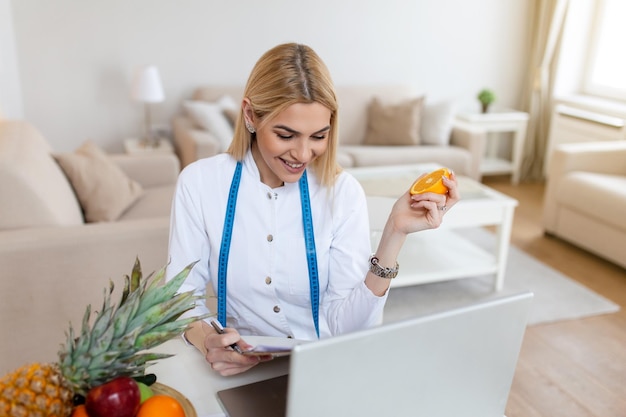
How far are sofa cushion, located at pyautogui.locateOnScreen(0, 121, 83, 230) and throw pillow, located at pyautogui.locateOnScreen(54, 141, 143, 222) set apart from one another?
157mm

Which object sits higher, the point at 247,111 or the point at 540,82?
the point at 247,111

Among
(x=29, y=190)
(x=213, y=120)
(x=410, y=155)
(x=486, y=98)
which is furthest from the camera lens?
(x=486, y=98)

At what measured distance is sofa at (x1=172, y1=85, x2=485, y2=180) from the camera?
409 centimetres

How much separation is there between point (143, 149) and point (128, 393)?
11.1 feet

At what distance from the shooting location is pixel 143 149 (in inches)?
156

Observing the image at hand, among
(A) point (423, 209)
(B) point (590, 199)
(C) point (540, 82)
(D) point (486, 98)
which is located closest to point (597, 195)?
(B) point (590, 199)

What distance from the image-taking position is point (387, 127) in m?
4.40

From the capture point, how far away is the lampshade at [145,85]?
152 inches

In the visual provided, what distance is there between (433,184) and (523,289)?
223 centimetres

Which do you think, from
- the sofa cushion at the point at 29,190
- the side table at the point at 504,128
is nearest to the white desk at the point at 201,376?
the sofa cushion at the point at 29,190

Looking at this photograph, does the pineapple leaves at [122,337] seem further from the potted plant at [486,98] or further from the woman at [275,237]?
the potted plant at [486,98]

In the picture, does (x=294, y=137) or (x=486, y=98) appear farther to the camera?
(x=486, y=98)

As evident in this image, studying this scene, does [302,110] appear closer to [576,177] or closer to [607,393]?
[607,393]

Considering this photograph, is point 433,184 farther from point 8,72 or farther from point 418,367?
point 8,72
